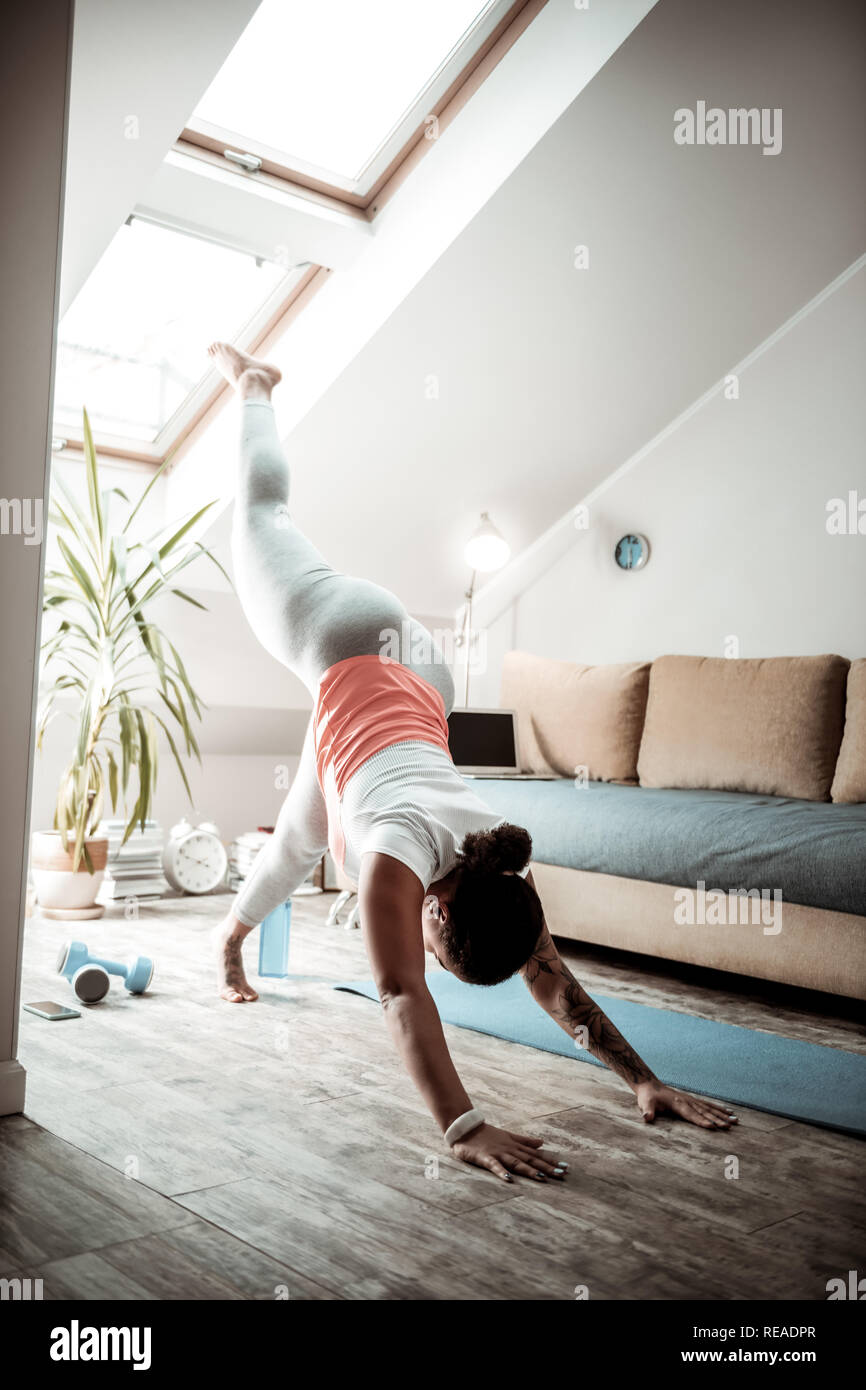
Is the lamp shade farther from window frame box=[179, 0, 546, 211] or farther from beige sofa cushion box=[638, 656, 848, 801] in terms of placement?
window frame box=[179, 0, 546, 211]

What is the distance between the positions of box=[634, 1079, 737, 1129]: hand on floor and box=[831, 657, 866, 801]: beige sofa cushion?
1.72m

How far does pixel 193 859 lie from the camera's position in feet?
13.8

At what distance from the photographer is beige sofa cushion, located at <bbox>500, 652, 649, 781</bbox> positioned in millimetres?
4176

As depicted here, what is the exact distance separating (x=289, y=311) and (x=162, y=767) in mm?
1904

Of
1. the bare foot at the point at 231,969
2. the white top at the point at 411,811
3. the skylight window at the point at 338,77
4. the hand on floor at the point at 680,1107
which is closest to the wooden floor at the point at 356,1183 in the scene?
the hand on floor at the point at 680,1107

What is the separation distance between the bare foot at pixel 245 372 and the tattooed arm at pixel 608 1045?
4.91 feet

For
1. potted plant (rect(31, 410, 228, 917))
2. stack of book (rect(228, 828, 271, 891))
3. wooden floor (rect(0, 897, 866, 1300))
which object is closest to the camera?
wooden floor (rect(0, 897, 866, 1300))

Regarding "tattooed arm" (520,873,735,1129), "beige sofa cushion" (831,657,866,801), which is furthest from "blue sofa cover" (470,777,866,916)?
"tattooed arm" (520,873,735,1129)

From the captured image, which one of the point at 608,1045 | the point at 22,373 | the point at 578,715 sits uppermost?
the point at 22,373

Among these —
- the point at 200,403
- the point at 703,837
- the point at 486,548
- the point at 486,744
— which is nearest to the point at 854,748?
the point at 703,837

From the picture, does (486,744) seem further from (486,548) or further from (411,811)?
(411,811)

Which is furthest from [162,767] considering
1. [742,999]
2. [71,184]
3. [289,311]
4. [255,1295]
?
[255,1295]

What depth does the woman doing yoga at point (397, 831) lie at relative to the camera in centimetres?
170

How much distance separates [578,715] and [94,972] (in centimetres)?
223
